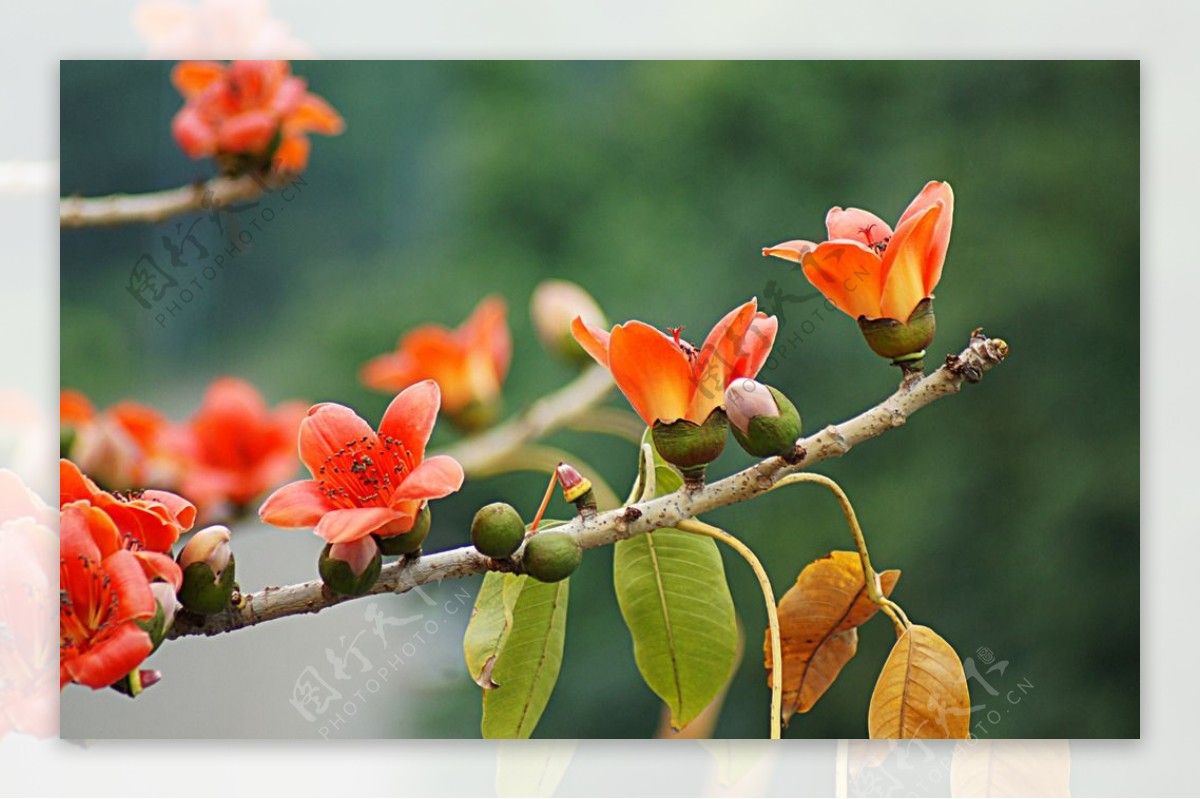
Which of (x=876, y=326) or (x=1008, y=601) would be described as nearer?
(x=876, y=326)

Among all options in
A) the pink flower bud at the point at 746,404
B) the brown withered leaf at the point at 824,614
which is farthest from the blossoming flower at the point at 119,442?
the brown withered leaf at the point at 824,614

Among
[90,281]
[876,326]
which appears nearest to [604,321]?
[876,326]

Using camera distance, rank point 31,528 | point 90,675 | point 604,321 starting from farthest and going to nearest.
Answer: point 604,321 → point 31,528 → point 90,675

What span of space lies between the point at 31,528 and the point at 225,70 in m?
0.68

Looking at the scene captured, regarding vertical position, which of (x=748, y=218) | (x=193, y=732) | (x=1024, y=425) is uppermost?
(x=748, y=218)

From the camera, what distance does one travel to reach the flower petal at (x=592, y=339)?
1541 millimetres

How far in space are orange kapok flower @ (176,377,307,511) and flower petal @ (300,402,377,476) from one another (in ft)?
0.37

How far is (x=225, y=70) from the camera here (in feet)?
5.62

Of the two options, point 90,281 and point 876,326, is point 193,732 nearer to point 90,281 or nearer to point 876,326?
point 90,281

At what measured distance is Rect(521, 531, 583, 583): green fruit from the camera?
143 centimetres

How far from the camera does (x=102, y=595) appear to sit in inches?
57.7

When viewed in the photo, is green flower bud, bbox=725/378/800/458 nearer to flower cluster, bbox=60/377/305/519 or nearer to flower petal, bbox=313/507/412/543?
flower petal, bbox=313/507/412/543

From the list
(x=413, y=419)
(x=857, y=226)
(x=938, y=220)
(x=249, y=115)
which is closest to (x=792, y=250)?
(x=857, y=226)

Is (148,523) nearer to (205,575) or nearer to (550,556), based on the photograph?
(205,575)
